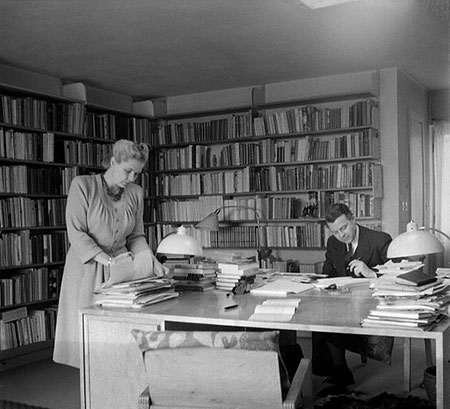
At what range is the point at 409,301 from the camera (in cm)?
232

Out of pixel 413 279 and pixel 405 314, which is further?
pixel 413 279

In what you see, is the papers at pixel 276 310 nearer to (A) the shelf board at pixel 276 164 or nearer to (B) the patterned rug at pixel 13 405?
(B) the patterned rug at pixel 13 405

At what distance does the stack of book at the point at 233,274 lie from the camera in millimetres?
3299

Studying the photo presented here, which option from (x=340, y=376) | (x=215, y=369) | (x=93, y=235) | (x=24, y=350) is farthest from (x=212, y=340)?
(x=24, y=350)

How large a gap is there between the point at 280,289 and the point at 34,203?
3.13 m

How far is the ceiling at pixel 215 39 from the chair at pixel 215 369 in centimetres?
273

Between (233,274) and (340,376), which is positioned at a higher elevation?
(233,274)

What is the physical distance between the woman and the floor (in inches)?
39.8

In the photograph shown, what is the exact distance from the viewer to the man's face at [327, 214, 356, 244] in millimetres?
3982

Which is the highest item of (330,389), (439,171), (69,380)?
(439,171)

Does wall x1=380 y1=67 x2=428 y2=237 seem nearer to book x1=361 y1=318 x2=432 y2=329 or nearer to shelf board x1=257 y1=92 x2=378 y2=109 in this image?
shelf board x1=257 y1=92 x2=378 y2=109

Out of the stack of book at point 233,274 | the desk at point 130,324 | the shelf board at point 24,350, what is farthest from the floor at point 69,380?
the desk at point 130,324

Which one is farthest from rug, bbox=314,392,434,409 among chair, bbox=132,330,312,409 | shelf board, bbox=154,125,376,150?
shelf board, bbox=154,125,376,150

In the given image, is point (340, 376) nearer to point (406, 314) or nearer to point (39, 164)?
point (406, 314)
